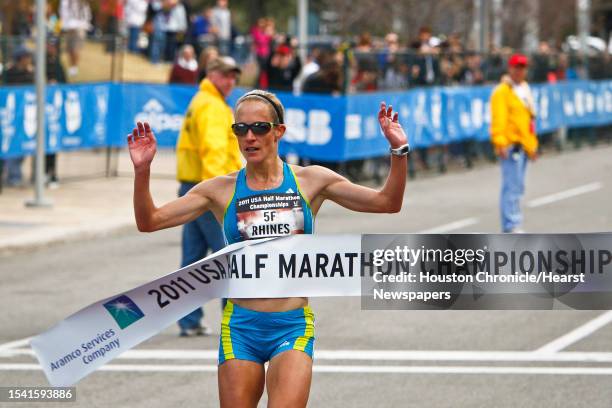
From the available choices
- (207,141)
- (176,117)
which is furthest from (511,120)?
(176,117)

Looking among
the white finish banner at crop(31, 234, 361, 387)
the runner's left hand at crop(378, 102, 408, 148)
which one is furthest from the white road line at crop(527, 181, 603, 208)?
the runner's left hand at crop(378, 102, 408, 148)

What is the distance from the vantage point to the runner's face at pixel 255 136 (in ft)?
20.4

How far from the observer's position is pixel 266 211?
632 cm

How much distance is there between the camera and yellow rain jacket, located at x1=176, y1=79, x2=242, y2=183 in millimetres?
10758

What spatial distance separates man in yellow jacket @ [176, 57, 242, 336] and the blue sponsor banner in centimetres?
911

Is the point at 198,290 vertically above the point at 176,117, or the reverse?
the point at 198,290

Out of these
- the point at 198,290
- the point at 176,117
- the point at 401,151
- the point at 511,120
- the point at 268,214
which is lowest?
the point at 176,117

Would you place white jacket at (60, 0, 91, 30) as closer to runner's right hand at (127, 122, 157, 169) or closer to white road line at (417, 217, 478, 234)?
white road line at (417, 217, 478, 234)

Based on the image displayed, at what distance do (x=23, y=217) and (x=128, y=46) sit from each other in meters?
12.0

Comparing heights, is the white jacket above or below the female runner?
above

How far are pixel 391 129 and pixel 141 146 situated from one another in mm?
1079

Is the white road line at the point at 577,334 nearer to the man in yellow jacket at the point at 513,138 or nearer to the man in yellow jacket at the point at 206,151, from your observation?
the man in yellow jacket at the point at 206,151

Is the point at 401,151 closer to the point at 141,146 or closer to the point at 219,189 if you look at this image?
the point at 219,189

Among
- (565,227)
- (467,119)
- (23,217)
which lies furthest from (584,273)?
(467,119)
